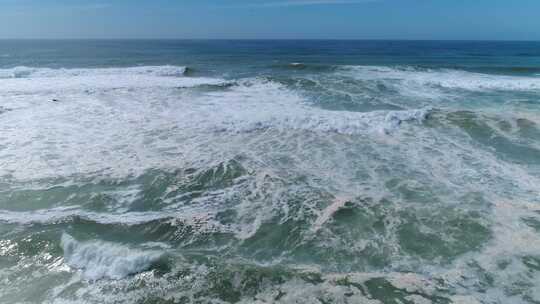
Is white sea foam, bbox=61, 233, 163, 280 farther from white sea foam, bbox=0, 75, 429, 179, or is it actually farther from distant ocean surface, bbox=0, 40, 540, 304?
white sea foam, bbox=0, 75, 429, 179

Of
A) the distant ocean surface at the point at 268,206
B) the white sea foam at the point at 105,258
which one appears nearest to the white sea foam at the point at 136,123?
the distant ocean surface at the point at 268,206

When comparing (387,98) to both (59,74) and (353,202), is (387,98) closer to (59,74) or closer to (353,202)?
(353,202)

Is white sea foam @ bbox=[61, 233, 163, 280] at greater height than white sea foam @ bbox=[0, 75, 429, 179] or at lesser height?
lesser

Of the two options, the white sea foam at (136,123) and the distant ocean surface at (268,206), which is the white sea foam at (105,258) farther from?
the white sea foam at (136,123)

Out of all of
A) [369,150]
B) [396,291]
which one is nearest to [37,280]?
[396,291]

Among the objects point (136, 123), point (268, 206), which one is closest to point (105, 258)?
point (268, 206)

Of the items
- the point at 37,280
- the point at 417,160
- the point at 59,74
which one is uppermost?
the point at 59,74

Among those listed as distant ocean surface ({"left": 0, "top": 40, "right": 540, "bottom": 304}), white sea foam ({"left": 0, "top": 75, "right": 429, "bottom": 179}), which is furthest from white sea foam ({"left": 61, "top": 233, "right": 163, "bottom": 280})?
white sea foam ({"left": 0, "top": 75, "right": 429, "bottom": 179})
